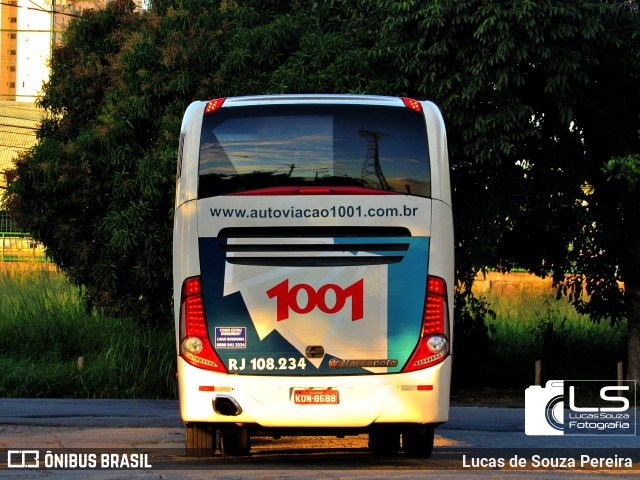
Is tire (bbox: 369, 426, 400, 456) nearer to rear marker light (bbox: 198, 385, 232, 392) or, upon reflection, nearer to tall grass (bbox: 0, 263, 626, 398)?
rear marker light (bbox: 198, 385, 232, 392)

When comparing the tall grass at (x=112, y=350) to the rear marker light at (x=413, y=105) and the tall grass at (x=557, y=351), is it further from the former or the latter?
the rear marker light at (x=413, y=105)

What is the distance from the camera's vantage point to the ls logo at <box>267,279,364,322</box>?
9.80m

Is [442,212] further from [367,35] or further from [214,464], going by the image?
[367,35]

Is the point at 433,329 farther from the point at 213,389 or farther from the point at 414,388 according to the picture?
the point at 213,389

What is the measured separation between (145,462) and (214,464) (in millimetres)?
697

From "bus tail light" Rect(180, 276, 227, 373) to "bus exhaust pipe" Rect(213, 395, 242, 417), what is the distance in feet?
0.74

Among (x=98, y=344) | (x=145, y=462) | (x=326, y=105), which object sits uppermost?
(x=326, y=105)

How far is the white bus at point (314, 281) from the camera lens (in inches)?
381

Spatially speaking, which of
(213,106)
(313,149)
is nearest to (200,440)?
(313,149)

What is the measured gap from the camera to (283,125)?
33.5ft

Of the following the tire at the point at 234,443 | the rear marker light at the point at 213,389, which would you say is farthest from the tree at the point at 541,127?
the rear marker light at the point at 213,389

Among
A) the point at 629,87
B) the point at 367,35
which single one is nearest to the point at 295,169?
the point at 367,35

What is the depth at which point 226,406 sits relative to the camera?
969 centimetres

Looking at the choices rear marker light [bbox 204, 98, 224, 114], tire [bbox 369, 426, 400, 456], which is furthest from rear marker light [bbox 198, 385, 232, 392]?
tire [bbox 369, 426, 400, 456]
